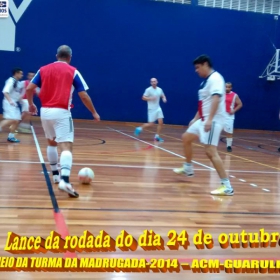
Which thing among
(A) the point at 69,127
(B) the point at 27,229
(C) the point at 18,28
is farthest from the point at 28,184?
(C) the point at 18,28

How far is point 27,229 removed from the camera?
367 cm

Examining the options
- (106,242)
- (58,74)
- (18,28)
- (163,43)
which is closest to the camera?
(106,242)

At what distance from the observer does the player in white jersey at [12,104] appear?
9.64 m

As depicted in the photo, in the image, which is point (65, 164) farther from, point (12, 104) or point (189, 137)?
point (12, 104)

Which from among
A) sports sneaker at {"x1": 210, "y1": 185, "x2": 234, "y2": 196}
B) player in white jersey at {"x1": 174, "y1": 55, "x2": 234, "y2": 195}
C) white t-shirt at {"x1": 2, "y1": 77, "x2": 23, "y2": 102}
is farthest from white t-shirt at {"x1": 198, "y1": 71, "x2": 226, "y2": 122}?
white t-shirt at {"x1": 2, "y1": 77, "x2": 23, "y2": 102}

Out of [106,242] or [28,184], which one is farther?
[28,184]

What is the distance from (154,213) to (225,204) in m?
1.06

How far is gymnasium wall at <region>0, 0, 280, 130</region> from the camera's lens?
16625 millimetres

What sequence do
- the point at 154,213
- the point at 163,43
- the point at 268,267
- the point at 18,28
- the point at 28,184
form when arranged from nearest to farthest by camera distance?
1. the point at 268,267
2. the point at 154,213
3. the point at 28,184
4. the point at 18,28
5. the point at 163,43

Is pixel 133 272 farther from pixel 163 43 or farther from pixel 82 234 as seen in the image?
pixel 163 43

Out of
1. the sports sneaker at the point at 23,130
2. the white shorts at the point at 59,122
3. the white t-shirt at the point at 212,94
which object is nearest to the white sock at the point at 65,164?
the white shorts at the point at 59,122

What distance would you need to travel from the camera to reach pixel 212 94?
532 centimetres

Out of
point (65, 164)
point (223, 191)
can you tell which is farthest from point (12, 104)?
point (223, 191)

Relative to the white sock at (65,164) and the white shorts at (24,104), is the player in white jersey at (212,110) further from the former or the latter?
the white shorts at (24,104)
